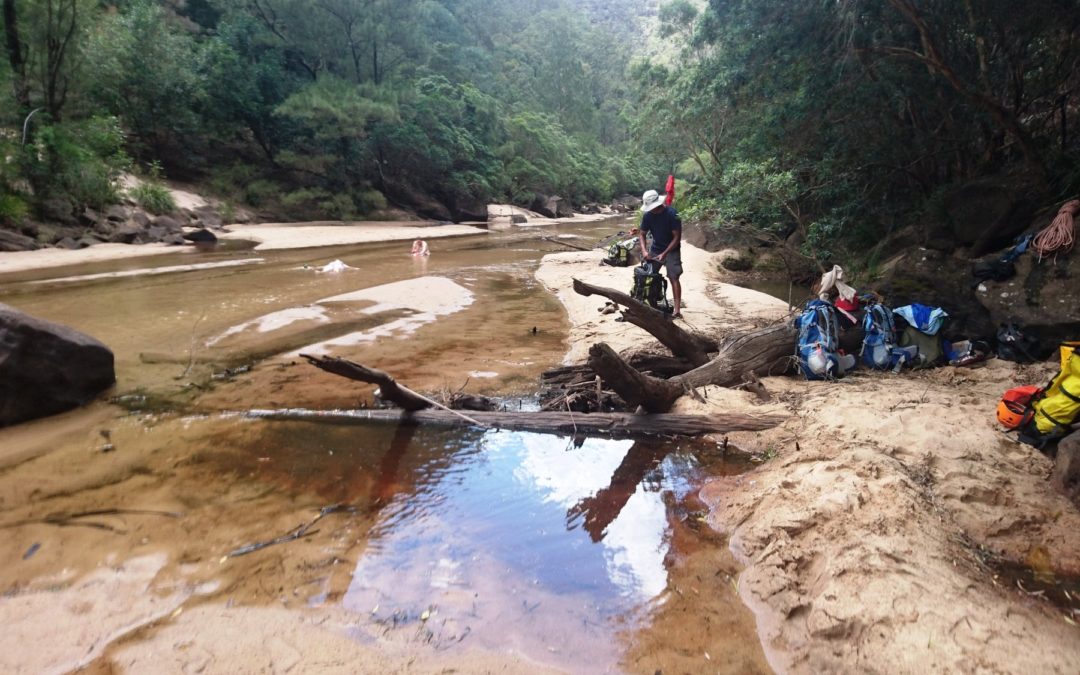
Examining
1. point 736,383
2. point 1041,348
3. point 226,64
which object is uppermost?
point 226,64

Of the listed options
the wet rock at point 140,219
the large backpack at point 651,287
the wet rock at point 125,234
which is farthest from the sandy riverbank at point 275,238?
the large backpack at point 651,287

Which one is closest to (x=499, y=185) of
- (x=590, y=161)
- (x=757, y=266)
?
(x=590, y=161)

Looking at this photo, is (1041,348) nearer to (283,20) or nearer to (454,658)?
(454,658)

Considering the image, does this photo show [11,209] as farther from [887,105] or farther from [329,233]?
[887,105]

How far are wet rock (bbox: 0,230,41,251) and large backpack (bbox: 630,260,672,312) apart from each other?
15696mm

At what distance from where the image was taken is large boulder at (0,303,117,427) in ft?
14.0

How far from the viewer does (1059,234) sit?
5.41 m

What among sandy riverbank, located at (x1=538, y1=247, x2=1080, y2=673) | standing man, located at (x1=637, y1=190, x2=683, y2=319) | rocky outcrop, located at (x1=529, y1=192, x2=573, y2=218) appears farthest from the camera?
rocky outcrop, located at (x1=529, y1=192, x2=573, y2=218)

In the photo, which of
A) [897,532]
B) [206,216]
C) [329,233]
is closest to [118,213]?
[206,216]

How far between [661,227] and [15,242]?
16.0m

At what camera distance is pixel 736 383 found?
504 cm

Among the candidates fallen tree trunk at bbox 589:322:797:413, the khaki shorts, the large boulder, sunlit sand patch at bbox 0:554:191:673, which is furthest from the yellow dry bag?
the large boulder

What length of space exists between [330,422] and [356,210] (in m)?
27.1

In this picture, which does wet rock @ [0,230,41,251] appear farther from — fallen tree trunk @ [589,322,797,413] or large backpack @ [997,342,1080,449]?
large backpack @ [997,342,1080,449]
